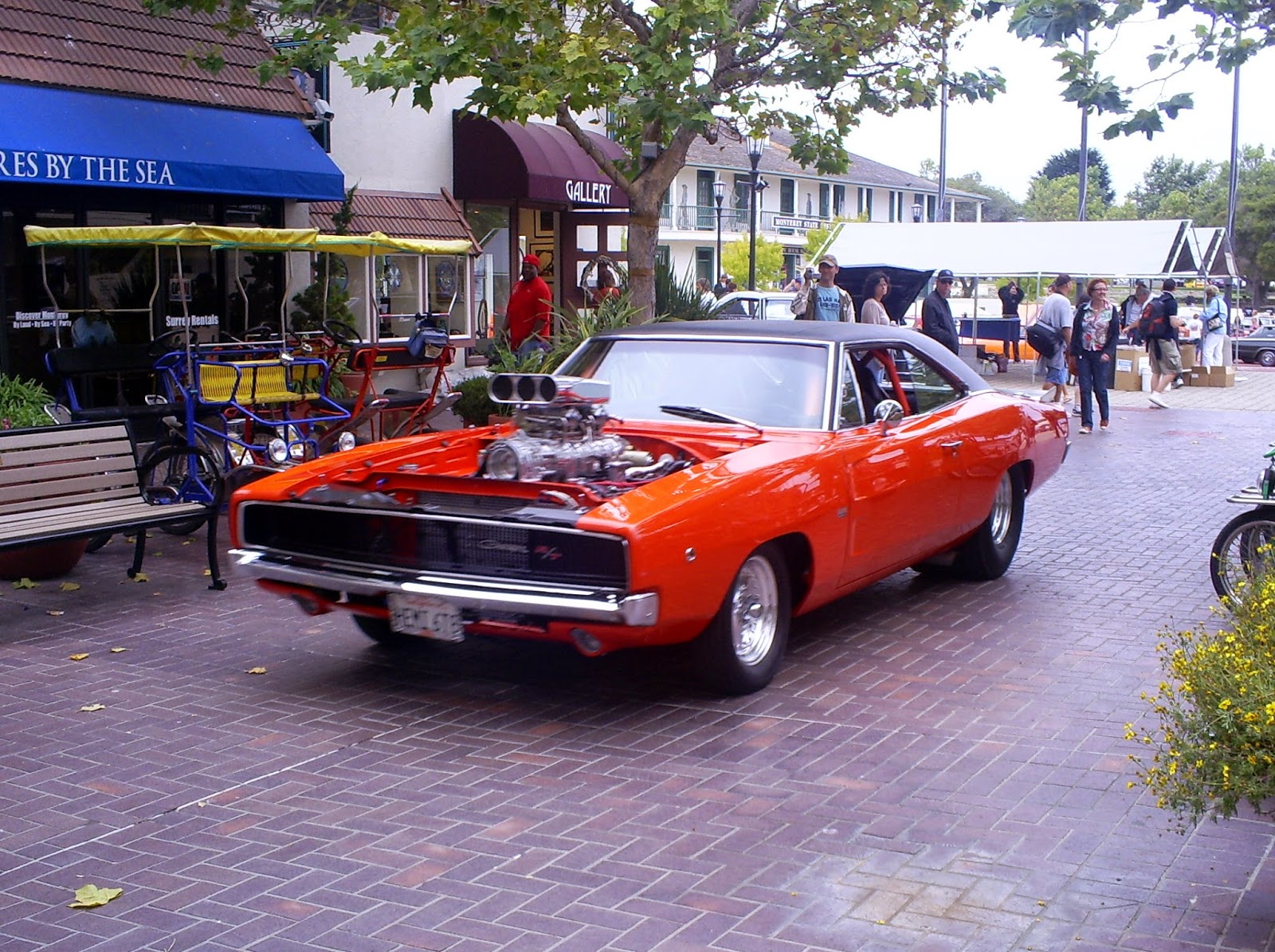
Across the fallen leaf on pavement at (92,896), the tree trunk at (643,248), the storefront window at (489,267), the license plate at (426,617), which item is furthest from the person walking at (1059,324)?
the fallen leaf on pavement at (92,896)

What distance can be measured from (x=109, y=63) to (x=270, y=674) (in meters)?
8.88

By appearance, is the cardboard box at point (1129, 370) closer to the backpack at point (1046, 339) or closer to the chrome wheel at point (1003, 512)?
the backpack at point (1046, 339)

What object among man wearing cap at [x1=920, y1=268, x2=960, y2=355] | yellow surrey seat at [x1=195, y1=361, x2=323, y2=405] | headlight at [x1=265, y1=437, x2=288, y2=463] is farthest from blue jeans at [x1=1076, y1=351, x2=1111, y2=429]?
headlight at [x1=265, y1=437, x2=288, y2=463]

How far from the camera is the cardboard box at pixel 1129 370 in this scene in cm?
2522

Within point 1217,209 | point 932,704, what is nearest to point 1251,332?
point 1217,209

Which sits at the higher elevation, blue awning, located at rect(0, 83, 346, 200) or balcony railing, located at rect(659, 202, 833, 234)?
balcony railing, located at rect(659, 202, 833, 234)

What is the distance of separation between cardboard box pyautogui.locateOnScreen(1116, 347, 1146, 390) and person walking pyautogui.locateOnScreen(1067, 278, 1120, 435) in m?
8.30

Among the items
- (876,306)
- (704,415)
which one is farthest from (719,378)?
(876,306)

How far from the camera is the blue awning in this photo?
11.9 meters

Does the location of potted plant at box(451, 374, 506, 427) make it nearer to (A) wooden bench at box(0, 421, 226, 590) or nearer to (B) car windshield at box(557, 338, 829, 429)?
(A) wooden bench at box(0, 421, 226, 590)

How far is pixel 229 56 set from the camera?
1500 centimetres

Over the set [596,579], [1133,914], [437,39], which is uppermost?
[437,39]

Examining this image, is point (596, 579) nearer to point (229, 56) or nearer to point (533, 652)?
point (533, 652)

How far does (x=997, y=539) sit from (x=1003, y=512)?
0.20 m
